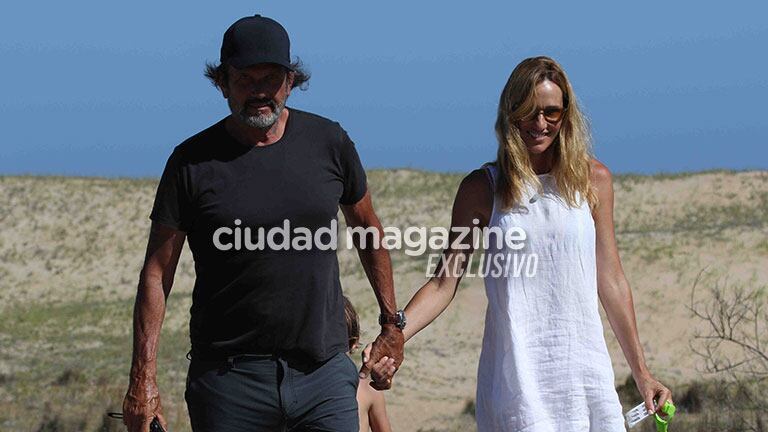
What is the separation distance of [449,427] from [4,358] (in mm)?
9951

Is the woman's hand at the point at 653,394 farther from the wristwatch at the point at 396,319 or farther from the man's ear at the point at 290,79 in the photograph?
the man's ear at the point at 290,79

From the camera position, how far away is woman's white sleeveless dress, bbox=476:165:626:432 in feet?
14.4

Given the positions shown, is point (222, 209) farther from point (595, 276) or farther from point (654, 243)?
point (654, 243)

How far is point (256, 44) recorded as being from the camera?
4.39 meters

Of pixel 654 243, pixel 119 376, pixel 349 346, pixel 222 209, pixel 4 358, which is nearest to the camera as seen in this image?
pixel 222 209

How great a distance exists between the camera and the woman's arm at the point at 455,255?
4605 millimetres

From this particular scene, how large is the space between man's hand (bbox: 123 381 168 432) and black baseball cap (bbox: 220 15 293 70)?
1.05m

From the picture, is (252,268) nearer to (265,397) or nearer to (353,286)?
(265,397)

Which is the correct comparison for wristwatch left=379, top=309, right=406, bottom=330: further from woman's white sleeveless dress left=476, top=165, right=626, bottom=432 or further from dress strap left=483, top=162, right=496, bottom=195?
A: dress strap left=483, top=162, right=496, bottom=195

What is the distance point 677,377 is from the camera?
17.4 metres

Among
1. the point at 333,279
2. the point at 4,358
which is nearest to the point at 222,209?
the point at 333,279

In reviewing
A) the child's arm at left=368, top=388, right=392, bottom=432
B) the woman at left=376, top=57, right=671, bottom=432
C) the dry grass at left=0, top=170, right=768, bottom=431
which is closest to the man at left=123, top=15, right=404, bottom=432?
the woman at left=376, top=57, right=671, bottom=432

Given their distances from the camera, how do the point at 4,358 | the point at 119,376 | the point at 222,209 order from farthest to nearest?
the point at 4,358
the point at 119,376
the point at 222,209

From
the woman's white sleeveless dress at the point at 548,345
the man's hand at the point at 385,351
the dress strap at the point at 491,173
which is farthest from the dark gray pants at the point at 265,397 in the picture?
the dress strap at the point at 491,173
